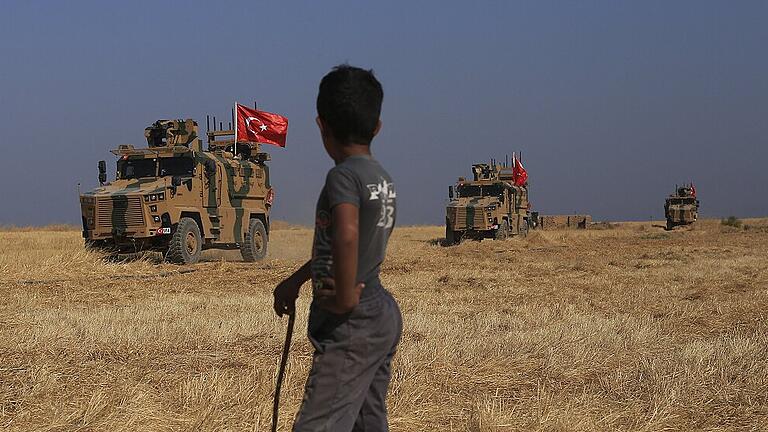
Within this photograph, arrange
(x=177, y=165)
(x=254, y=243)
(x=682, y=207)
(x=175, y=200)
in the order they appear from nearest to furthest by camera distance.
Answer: (x=175, y=200) < (x=177, y=165) < (x=254, y=243) < (x=682, y=207)

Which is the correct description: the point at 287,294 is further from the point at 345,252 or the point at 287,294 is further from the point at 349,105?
the point at 349,105

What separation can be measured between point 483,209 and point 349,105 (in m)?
24.1

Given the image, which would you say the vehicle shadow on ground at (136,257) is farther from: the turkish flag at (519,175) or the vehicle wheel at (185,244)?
the turkish flag at (519,175)

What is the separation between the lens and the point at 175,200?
1730cm

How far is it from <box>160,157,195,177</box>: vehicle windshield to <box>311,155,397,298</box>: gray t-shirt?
15.5m

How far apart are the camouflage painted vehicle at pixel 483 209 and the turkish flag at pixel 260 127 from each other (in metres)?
6.27

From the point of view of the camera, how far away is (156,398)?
489cm

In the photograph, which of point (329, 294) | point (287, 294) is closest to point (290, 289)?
point (287, 294)

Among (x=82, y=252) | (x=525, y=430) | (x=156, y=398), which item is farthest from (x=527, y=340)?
(x=82, y=252)

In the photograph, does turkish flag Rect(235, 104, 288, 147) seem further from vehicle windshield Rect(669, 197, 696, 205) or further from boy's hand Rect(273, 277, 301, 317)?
vehicle windshield Rect(669, 197, 696, 205)

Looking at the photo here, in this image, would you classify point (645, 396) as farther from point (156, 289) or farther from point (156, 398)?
point (156, 289)

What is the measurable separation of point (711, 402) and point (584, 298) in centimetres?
573

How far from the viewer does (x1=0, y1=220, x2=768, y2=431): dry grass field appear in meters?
4.71

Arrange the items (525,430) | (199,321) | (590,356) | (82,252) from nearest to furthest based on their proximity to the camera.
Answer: (525,430) → (590,356) → (199,321) → (82,252)
